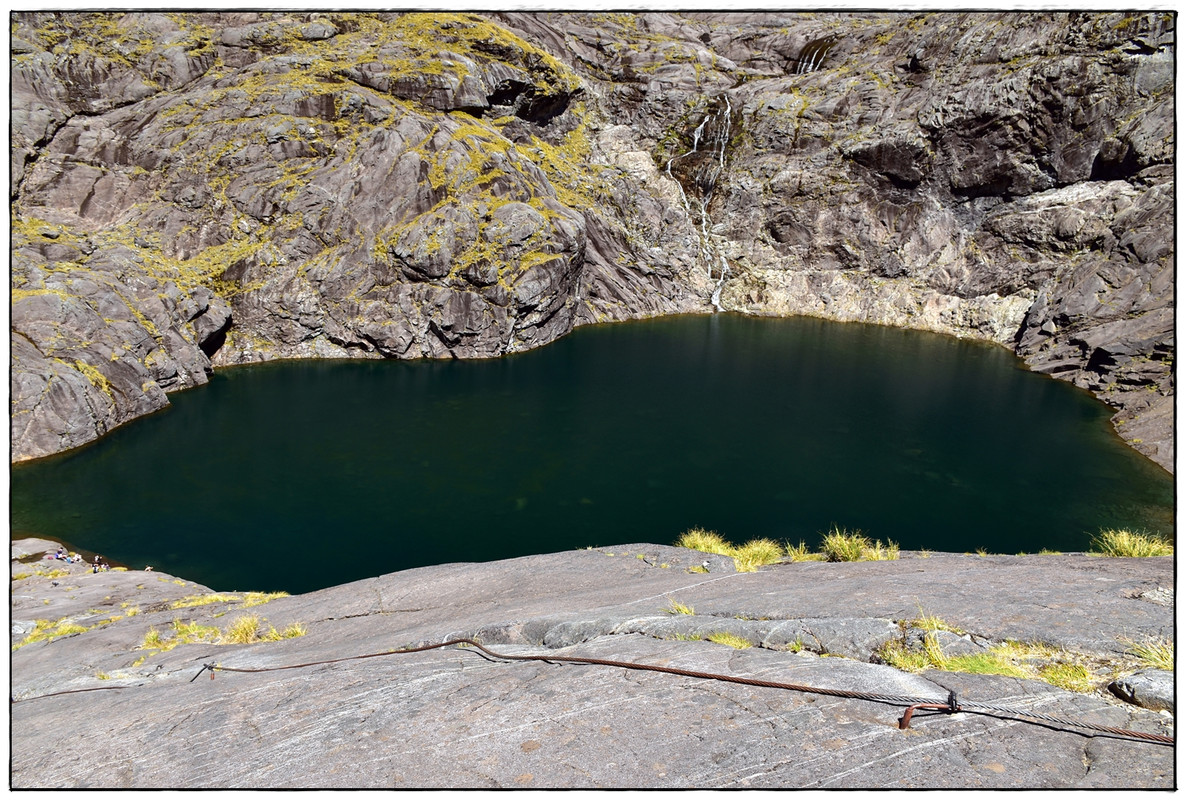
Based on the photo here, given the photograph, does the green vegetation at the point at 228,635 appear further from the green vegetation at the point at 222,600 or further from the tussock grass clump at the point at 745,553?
the tussock grass clump at the point at 745,553

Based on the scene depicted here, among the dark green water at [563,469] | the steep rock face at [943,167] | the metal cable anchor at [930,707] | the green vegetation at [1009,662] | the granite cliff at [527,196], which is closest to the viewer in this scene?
the metal cable anchor at [930,707]

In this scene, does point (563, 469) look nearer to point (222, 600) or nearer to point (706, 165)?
point (222, 600)

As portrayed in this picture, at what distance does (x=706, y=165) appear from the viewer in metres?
92.9

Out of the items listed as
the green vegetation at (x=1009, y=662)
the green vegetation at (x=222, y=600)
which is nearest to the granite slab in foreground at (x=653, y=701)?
the green vegetation at (x=1009, y=662)

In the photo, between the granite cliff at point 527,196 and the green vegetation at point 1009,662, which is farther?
→ the granite cliff at point 527,196

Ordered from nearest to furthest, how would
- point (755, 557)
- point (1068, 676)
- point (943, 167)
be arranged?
point (1068, 676)
point (755, 557)
point (943, 167)

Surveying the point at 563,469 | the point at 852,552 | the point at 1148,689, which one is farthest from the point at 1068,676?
the point at 563,469

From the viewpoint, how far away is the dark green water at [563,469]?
2938 cm

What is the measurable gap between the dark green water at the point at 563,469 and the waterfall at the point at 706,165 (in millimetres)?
38693

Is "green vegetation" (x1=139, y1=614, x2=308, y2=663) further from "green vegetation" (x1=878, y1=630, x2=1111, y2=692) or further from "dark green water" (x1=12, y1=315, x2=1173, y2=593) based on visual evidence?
"dark green water" (x1=12, y1=315, x2=1173, y2=593)

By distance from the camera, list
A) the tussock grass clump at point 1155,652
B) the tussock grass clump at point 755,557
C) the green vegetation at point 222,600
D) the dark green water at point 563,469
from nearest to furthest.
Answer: the tussock grass clump at point 1155,652
the tussock grass clump at point 755,557
the green vegetation at point 222,600
the dark green water at point 563,469

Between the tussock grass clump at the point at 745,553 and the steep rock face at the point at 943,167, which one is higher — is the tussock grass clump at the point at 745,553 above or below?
below

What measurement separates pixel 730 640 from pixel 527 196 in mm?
68572

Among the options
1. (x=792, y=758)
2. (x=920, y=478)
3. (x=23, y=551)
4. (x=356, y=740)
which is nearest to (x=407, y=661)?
(x=356, y=740)
